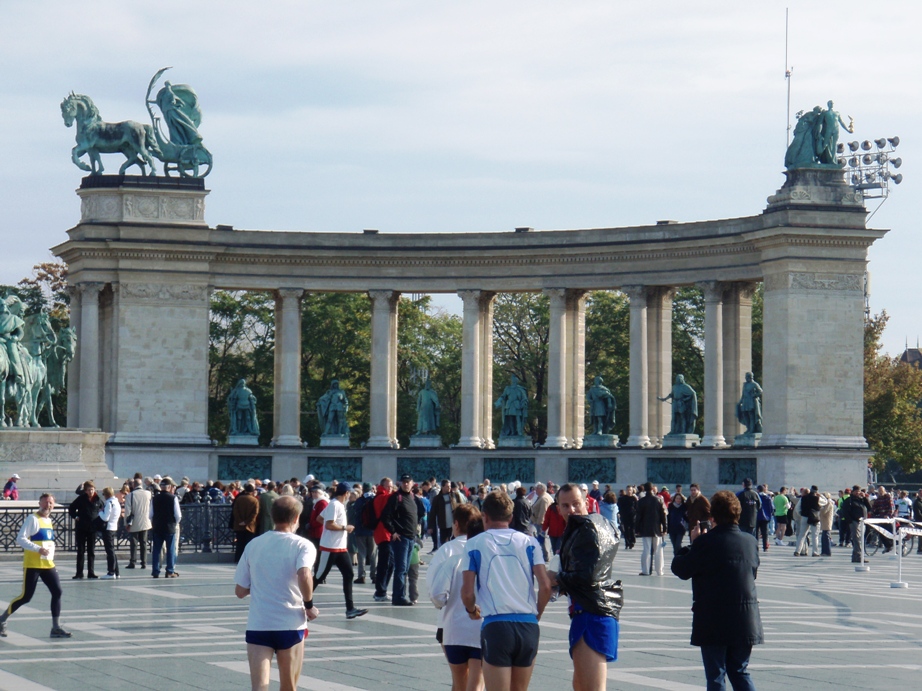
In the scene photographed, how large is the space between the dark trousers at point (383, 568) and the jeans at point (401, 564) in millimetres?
678

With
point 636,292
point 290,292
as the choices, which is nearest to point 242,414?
point 290,292

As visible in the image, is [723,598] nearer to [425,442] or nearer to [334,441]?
[425,442]

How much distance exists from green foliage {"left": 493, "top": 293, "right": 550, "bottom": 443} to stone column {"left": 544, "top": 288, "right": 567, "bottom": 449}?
105 ft

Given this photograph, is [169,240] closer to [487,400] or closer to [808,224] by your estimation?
[487,400]

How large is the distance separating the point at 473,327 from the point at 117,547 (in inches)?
1186

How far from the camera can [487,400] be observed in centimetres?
7419

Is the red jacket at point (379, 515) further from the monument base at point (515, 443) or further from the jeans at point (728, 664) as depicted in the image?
the monument base at point (515, 443)

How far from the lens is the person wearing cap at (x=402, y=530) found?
30.2 meters

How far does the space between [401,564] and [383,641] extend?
21.7ft

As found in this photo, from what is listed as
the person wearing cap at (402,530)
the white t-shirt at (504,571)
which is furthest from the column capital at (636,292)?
the white t-shirt at (504,571)

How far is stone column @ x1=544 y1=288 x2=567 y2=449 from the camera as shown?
7031 centimetres

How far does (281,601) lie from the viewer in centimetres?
1495

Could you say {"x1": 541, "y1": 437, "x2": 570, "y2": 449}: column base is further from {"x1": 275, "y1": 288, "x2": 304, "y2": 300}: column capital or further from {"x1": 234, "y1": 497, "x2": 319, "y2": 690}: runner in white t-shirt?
{"x1": 234, "y1": 497, "x2": 319, "y2": 690}: runner in white t-shirt

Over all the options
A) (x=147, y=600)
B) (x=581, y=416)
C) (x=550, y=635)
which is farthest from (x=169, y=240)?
(x=550, y=635)
